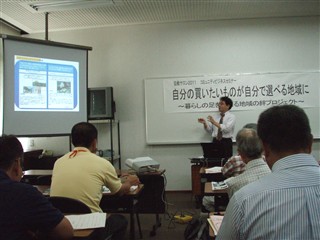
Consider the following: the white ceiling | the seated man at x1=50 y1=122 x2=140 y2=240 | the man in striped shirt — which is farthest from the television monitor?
the man in striped shirt

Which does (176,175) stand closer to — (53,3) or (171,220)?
(171,220)

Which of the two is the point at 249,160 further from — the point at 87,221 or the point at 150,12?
the point at 150,12

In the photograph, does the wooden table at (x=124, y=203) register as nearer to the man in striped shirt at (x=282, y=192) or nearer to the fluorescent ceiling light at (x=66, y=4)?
the man in striped shirt at (x=282, y=192)

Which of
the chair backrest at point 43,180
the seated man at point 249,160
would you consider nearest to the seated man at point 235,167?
the seated man at point 249,160

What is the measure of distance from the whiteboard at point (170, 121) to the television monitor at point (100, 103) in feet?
2.30

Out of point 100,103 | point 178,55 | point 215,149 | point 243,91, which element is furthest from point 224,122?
point 100,103

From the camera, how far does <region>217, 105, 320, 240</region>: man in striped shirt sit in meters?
0.86

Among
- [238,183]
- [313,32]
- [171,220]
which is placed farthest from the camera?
[313,32]

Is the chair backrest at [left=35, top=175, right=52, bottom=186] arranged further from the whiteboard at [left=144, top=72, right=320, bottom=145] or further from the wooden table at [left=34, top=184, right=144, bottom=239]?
A: the whiteboard at [left=144, top=72, right=320, bottom=145]

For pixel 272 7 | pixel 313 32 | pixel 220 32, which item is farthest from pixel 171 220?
pixel 313 32

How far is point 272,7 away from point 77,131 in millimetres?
4217

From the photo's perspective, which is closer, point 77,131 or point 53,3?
point 77,131

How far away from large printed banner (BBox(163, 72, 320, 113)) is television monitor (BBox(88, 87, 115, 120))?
3.34 ft

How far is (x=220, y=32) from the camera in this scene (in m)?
5.52
